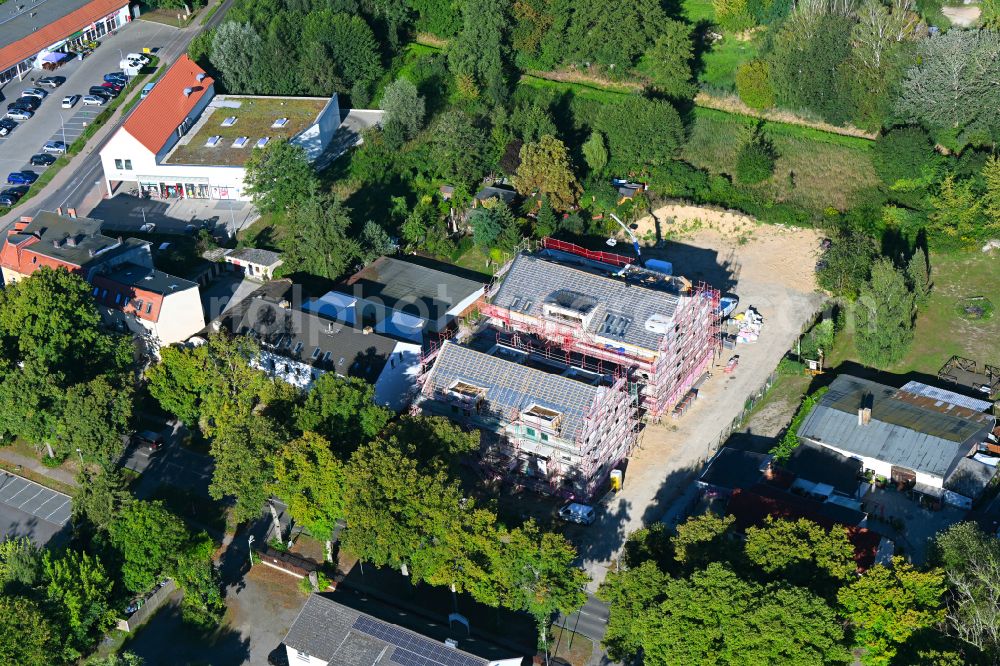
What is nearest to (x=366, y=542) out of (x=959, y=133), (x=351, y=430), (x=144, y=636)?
(x=351, y=430)

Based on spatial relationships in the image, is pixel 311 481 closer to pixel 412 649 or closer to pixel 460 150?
pixel 412 649

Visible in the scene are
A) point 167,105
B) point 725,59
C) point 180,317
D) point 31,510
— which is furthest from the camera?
point 725,59

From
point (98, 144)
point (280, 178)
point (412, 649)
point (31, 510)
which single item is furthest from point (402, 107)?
point (412, 649)

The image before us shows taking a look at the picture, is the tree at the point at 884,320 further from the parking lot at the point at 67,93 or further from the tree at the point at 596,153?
the parking lot at the point at 67,93

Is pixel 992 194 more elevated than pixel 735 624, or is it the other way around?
pixel 992 194


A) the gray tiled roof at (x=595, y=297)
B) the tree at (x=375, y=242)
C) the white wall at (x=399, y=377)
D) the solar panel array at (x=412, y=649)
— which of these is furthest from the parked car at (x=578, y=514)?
the tree at (x=375, y=242)
